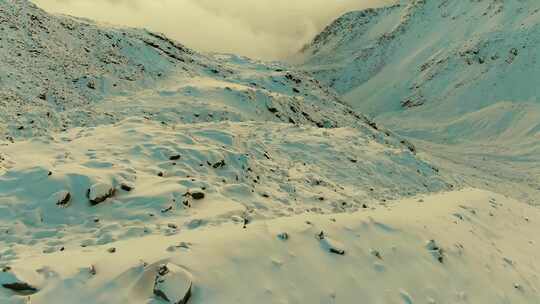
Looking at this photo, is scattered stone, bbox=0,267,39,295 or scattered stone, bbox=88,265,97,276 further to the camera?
scattered stone, bbox=88,265,97,276

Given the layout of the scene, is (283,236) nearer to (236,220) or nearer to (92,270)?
(236,220)

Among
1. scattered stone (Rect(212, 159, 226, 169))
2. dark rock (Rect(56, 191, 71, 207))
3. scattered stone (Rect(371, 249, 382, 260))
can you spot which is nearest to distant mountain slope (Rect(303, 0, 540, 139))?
scattered stone (Rect(212, 159, 226, 169))

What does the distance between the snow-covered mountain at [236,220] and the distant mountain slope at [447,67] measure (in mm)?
56016

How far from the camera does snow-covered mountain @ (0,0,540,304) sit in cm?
787

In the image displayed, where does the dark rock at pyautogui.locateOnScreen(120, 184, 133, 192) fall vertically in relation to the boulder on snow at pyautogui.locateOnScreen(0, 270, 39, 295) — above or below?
above

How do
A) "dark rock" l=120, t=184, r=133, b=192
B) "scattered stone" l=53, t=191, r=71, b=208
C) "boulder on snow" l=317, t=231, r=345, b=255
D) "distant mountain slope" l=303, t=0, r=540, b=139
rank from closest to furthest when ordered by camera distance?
"boulder on snow" l=317, t=231, r=345, b=255
"scattered stone" l=53, t=191, r=71, b=208
"dark rock" l=120, t=184, r=133, b=192
"distant mountain slope" l=303, t=0, r=540, b=139

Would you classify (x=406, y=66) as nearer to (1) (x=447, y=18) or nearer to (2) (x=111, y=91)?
(1) (x=447, y=18)

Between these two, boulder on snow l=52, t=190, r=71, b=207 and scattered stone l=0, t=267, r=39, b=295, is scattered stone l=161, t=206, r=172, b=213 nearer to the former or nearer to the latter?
boulder on snow l=52, t=190, r=71, b=207

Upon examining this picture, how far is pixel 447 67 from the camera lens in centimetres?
10381

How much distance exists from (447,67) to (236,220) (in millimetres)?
103631

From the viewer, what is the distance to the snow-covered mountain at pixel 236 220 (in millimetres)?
7867

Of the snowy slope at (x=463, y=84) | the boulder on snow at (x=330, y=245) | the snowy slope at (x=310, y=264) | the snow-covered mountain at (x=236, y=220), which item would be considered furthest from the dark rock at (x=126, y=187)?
the snowy slope at (x=463, y=84)

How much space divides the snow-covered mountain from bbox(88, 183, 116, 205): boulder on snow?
3 centimetres

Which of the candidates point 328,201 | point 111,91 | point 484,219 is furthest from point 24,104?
point 484,219
